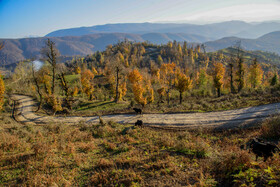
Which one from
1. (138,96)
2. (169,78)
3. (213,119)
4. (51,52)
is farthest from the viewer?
(169,78)

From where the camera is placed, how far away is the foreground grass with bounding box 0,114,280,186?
8.22 m

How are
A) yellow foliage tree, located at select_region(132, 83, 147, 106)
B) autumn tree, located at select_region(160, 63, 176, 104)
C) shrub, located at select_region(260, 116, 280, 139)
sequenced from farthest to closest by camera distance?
autumn tree, located at select_region(160, 63, 176, 104) → yellow foliage tree, located at select_region(132, 83, 147, 106) → shrub, located at select_region(260, 116, 280, 139)

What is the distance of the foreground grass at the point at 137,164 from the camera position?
8.22 metres

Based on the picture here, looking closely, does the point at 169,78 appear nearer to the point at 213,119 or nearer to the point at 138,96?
the point at 138,96

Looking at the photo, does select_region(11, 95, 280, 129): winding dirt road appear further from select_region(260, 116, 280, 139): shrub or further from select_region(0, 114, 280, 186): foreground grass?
select_region(260, 116, 280, 139): shrub

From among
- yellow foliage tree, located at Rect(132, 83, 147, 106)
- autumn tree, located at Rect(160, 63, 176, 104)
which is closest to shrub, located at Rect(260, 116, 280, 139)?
yellow foliage tree, located at Rect(132, 83, 147, 106)

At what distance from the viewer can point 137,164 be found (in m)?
11.0

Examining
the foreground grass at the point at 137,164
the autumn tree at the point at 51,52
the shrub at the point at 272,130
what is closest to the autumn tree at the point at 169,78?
the autumn tree at the point at 51,52

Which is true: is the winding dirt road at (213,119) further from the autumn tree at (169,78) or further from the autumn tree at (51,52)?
the autumn tree at (169,78)

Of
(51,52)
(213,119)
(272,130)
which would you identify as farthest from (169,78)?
(272,130)

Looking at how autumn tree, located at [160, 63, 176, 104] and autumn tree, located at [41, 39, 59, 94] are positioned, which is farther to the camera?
autumn tree, located at [160, 63, 176, 104]

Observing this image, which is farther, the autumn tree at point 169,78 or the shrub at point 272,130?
the autumn tree at point 169,78

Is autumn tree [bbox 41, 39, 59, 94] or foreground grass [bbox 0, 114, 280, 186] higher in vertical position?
autumn tree [bbox 41, 39, 59, 94]

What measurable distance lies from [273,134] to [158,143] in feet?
33.5
